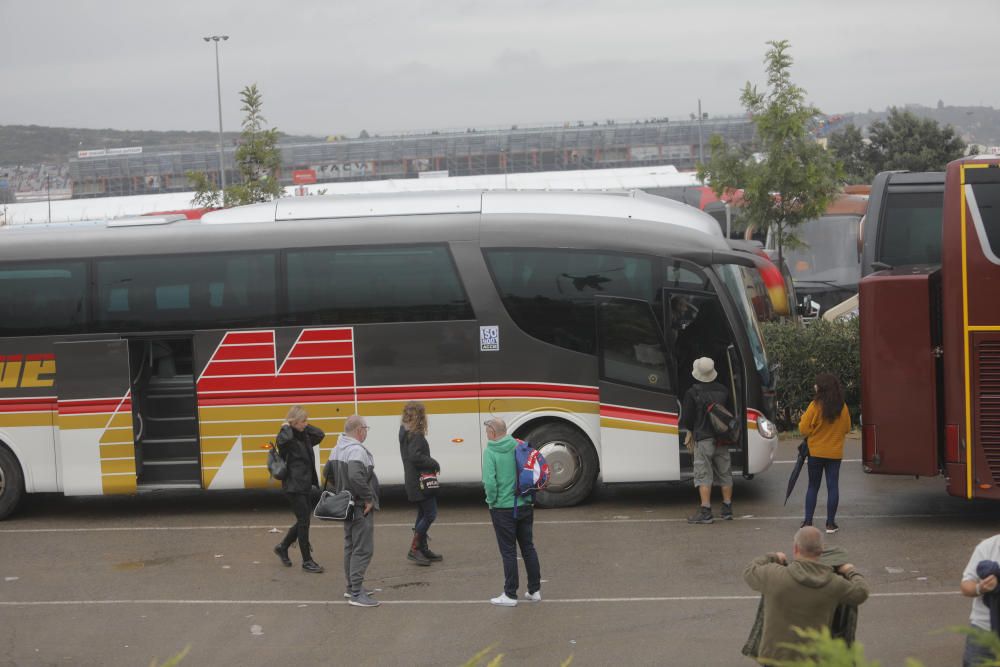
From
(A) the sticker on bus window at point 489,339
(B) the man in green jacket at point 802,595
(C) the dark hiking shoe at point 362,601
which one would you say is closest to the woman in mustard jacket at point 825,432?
(A) the sticker on bus window at point 489,339

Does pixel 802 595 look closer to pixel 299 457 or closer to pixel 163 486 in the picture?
pixel 299 457

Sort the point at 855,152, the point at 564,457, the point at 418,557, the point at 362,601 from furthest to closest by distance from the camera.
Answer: the point at 855,152 → the point at 564,457 → the point at 418,557 → the point at 362,601

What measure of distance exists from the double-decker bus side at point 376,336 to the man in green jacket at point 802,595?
6.54 metres

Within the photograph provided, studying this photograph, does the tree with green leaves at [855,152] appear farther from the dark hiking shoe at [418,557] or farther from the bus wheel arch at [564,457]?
the dark hiking shoe at [418,557]

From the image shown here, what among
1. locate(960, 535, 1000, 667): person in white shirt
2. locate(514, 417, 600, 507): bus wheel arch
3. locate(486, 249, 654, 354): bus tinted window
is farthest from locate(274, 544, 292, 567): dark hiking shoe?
locate(960, 535, 1000, 667): person in white shirt

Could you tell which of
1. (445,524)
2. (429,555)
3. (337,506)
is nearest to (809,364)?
(445,524)

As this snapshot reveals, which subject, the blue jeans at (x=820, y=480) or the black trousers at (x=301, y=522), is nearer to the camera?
the black trousers at (x=301, y=522)

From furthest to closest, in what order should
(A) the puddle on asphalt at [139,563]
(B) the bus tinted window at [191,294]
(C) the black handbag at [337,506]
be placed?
(B) the bus tinted window at [191,294] < (A) the puddle on asphalt at [139,563] < (C) the black handbag at [337,506]

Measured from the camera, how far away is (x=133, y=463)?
43.1 feet

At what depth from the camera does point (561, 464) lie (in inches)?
508

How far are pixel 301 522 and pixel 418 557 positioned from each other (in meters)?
1.14

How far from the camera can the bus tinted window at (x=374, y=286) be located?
12.9 meters

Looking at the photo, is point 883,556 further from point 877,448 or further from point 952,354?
point 952,354

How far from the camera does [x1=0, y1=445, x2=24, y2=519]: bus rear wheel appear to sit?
13.3 m
